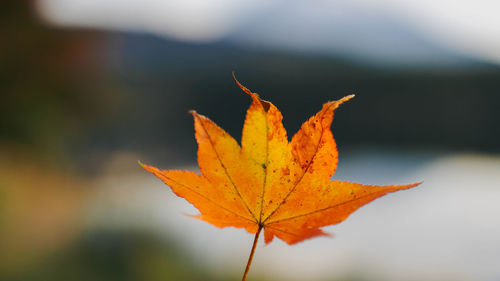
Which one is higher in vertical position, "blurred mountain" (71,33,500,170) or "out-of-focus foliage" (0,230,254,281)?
"blurred mountain" (71,33,500,170)

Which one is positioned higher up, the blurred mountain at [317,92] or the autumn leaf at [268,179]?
the blurred mountain at [317,92]

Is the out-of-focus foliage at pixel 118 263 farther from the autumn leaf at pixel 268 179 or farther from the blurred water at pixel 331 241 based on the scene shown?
the autumn leaf at pixel 268 179

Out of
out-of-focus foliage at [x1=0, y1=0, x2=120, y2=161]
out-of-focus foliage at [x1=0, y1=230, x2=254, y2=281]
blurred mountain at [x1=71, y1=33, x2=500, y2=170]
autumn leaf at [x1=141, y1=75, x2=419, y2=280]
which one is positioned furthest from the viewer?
blurred mountain at [x1=71, y1=33, x2=500, y2=170]

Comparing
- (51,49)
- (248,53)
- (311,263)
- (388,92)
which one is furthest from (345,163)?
(51,49)

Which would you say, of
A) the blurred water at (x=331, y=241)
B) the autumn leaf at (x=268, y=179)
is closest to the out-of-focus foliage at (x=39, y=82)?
the blurred water at (x=331, y=241)

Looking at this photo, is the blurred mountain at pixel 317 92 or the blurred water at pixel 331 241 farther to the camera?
the blurred mountain at pixel 317 92

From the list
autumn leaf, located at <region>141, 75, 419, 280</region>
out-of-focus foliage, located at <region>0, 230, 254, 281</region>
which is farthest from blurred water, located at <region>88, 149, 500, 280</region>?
autumn leaf, located at <region>141, 75, 419, 280</region>

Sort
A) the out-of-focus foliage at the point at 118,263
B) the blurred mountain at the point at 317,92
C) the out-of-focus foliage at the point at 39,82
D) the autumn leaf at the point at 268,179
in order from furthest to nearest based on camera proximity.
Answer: the blurred mountain at the point at 317,92
the out-of-focus foliage at the point at 39,82
the out-of-focus foliage at the point at 118,263
the autumn leaf at the point at 268,179

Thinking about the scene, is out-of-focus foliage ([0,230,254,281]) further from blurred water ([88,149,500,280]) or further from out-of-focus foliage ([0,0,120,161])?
out-of-focus foliage ([0,0,120,161])

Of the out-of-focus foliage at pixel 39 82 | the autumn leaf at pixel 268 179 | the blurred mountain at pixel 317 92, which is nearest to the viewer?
the autumn leaf at pixel 268 179

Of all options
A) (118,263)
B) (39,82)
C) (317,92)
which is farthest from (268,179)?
(317,92)
